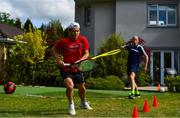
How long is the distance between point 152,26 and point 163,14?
1.11 m

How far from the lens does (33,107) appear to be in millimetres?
11500

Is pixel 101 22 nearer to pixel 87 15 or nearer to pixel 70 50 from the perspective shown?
pixel 87 15

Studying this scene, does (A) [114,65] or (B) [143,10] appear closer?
(A) [114,65]

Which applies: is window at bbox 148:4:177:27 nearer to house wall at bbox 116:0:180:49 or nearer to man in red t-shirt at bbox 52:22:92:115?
house wall at bbox 116:0:180:49

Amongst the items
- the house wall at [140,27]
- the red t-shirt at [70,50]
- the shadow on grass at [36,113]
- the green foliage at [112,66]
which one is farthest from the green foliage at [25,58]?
the red t-shirt at [70,50]

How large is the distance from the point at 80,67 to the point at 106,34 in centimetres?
2260

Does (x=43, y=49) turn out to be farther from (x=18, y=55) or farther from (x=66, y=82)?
(x=66, y=82)

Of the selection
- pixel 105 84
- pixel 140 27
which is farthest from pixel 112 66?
pixel 140 27

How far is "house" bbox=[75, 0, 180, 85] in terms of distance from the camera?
31.8 metres

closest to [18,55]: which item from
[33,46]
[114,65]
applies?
[33,46]

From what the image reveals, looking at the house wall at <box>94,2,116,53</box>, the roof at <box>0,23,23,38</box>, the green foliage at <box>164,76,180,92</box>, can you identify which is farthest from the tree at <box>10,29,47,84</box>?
the green foliage at <box>164,76,180,92</box>

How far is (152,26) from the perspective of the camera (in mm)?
32344

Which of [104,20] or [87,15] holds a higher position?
[87,15]

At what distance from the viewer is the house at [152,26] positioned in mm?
31781
